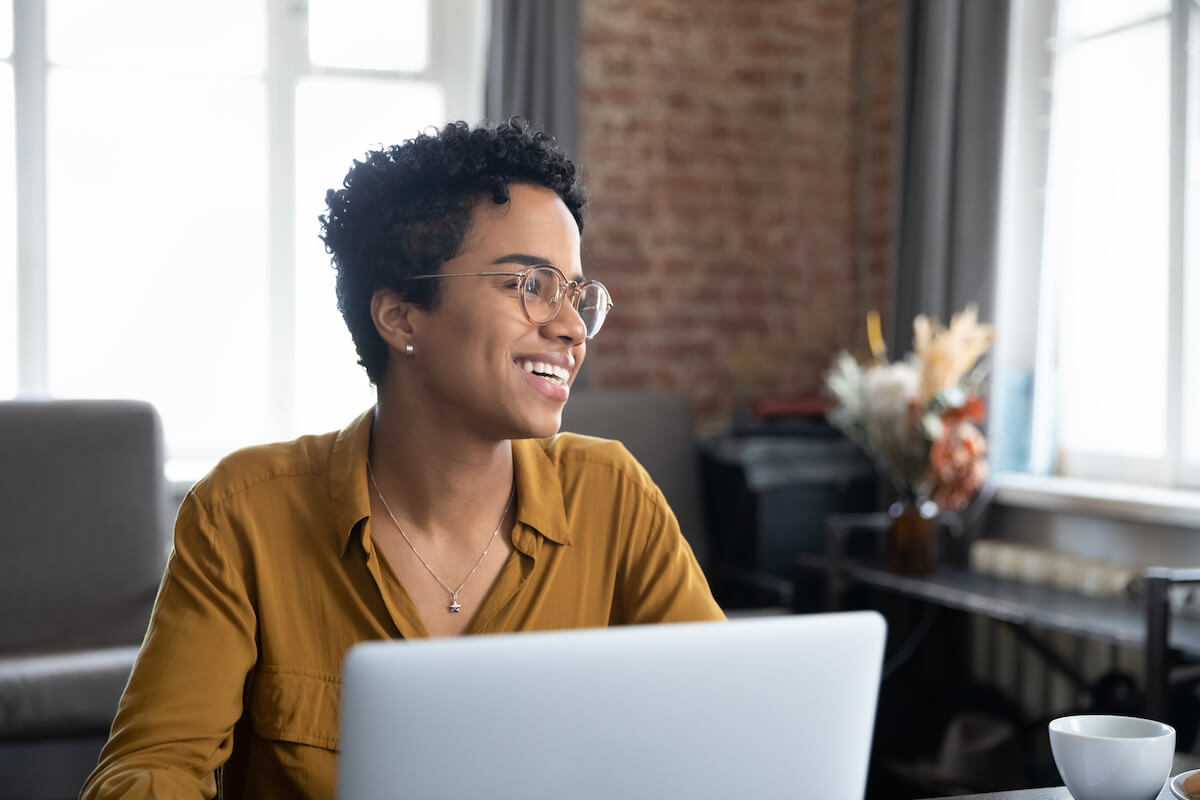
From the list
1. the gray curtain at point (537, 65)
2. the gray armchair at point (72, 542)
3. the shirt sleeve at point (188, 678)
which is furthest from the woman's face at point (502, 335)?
the gray curtain at point (537, 65)

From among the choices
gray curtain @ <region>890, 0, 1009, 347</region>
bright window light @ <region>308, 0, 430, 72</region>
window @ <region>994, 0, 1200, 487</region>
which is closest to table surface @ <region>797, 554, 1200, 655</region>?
window @ <region>994, 0, 1200, 487</region>

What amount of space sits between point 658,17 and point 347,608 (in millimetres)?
3300

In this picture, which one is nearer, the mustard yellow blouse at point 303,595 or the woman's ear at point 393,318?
the mustard yellow blouse at point 303,595

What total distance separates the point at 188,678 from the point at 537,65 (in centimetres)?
303

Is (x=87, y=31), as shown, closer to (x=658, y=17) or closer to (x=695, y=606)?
(x=658, y=17)

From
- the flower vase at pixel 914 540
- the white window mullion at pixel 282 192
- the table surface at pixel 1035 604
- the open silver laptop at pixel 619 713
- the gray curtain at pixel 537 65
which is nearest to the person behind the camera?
the open silver laptop at pixel 619 713

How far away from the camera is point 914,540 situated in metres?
3.09

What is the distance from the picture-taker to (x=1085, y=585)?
299cm

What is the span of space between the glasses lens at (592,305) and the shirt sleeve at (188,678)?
470 millimetres

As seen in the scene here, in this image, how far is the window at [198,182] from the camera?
12.3ft

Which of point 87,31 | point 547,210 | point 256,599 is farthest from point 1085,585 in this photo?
point 87,31

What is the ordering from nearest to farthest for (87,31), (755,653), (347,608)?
A: (755,653) → (347,608) → (87,31)

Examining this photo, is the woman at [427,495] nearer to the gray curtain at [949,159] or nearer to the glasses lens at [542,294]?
the glasses lens at [542,294]

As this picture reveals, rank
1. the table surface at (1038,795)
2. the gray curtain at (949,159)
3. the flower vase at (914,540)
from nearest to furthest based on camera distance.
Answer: the table surface at (1038,795) → the flower vase at (914,540) → the gray curtain at (949,159)
